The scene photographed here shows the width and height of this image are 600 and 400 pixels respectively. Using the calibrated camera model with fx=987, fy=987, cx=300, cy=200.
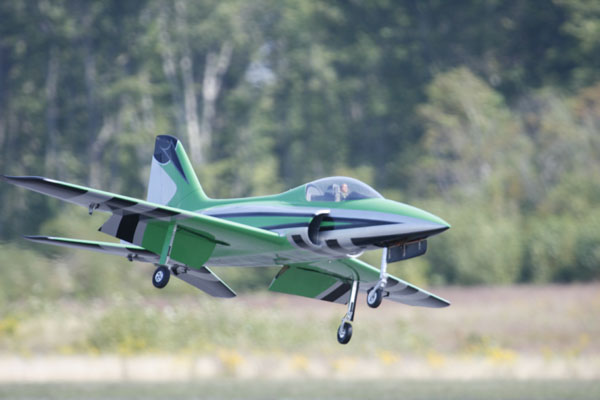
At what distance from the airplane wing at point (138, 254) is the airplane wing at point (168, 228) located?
0.82 meters

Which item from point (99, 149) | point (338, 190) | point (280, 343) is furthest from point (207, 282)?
point (99, 149)

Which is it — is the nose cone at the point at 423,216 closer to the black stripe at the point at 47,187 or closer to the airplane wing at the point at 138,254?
the airplane wing at the point at 138,254

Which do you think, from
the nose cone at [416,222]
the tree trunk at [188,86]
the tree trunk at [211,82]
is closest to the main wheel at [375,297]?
the nose cone at [416,222]

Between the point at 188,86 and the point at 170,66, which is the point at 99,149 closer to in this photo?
the point at 188,86

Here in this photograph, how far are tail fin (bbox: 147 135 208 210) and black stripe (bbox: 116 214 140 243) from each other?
2.62 meters

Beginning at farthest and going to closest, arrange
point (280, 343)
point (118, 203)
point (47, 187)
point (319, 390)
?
point (280, 343) → point (319, 390) → point (118, 203) → point (47, 187)

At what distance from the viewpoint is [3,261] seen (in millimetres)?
28375

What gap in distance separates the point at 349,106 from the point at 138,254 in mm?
82274

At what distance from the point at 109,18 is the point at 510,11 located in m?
40.8

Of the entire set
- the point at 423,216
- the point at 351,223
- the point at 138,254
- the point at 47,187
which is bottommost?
the point at 138,254

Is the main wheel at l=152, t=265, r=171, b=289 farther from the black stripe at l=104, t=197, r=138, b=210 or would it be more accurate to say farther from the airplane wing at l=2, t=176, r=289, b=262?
the black stripe at l=104, t=197, r=138, b=210

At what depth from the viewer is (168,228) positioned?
16875mm

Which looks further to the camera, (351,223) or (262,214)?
(262,214)

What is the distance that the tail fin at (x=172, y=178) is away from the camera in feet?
65.0
